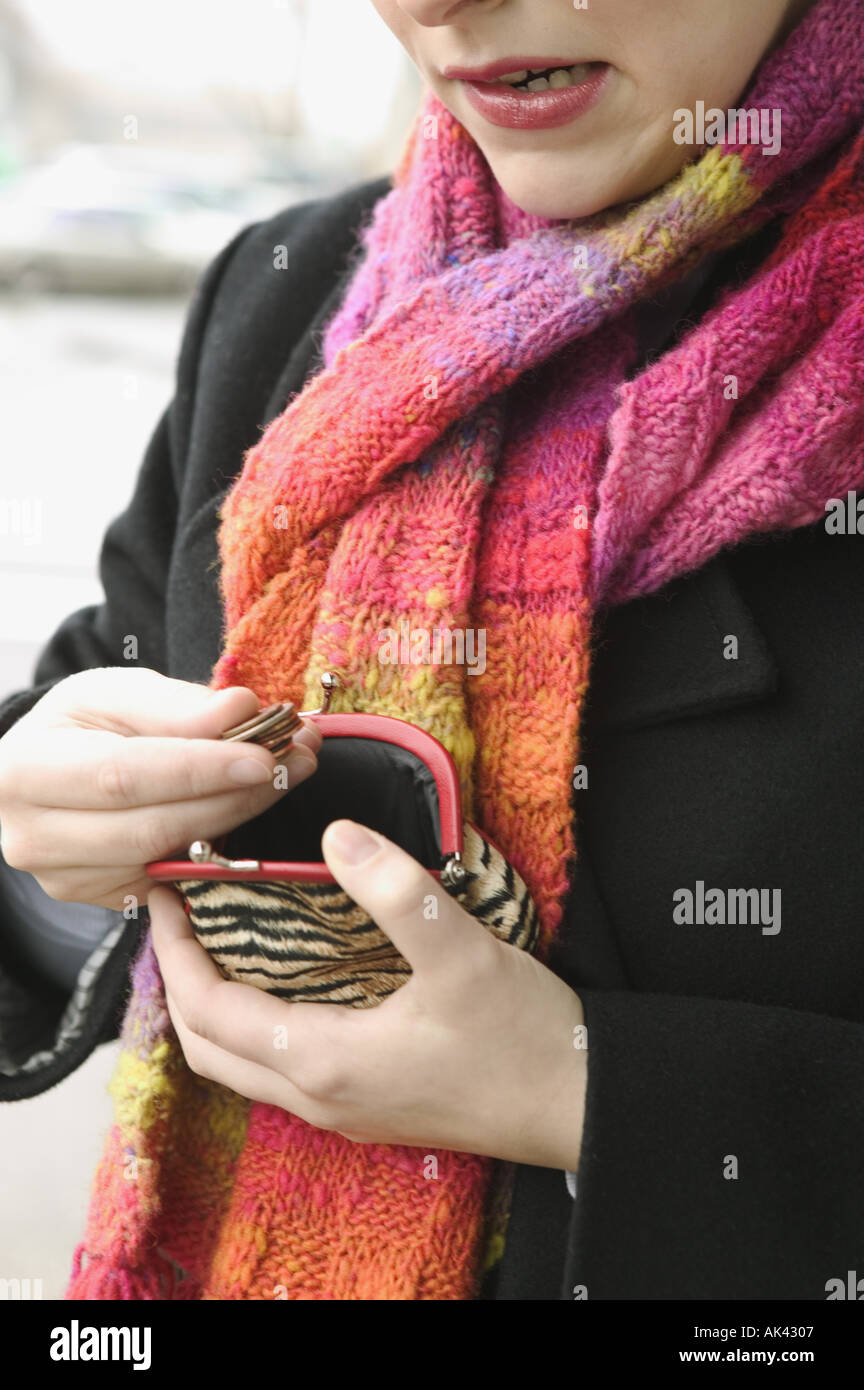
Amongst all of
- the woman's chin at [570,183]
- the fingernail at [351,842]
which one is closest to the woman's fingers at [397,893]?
the fingernail at [351,842]

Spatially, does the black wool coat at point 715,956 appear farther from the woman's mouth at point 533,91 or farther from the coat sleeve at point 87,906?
the woman's mouth at point 533,91

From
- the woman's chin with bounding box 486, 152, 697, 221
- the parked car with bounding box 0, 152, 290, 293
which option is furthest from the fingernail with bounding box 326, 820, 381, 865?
the parked car with bounding box 0, 152, 290, 293

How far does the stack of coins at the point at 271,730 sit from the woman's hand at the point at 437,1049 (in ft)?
0.41

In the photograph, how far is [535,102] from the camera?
654mm

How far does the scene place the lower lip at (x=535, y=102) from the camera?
2.10 feet

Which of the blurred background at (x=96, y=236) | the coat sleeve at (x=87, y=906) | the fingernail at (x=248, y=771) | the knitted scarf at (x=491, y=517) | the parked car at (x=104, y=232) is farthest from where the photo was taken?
the parked car at (x=104, y=232)

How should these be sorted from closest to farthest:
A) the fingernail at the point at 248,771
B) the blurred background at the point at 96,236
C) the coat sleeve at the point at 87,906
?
the fingernail at the point at 248,771, the coat sleeve at the point at 87,906, the blurred background at the point at 96,236

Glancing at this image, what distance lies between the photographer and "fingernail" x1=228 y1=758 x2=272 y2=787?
0.54 m

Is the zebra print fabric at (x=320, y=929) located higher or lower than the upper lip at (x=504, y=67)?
lower

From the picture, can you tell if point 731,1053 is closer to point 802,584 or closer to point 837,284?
point 802,584

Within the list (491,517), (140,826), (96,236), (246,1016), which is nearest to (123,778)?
(140,826)

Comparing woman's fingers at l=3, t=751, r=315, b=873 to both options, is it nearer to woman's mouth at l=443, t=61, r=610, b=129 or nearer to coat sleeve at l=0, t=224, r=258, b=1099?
coat sleeve at l=0, t=224, r=258, b=1099

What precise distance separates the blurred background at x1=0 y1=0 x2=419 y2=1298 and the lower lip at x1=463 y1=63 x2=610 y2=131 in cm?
32

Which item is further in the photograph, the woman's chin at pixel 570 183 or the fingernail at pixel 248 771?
the woman's chin at pixel 570 183
